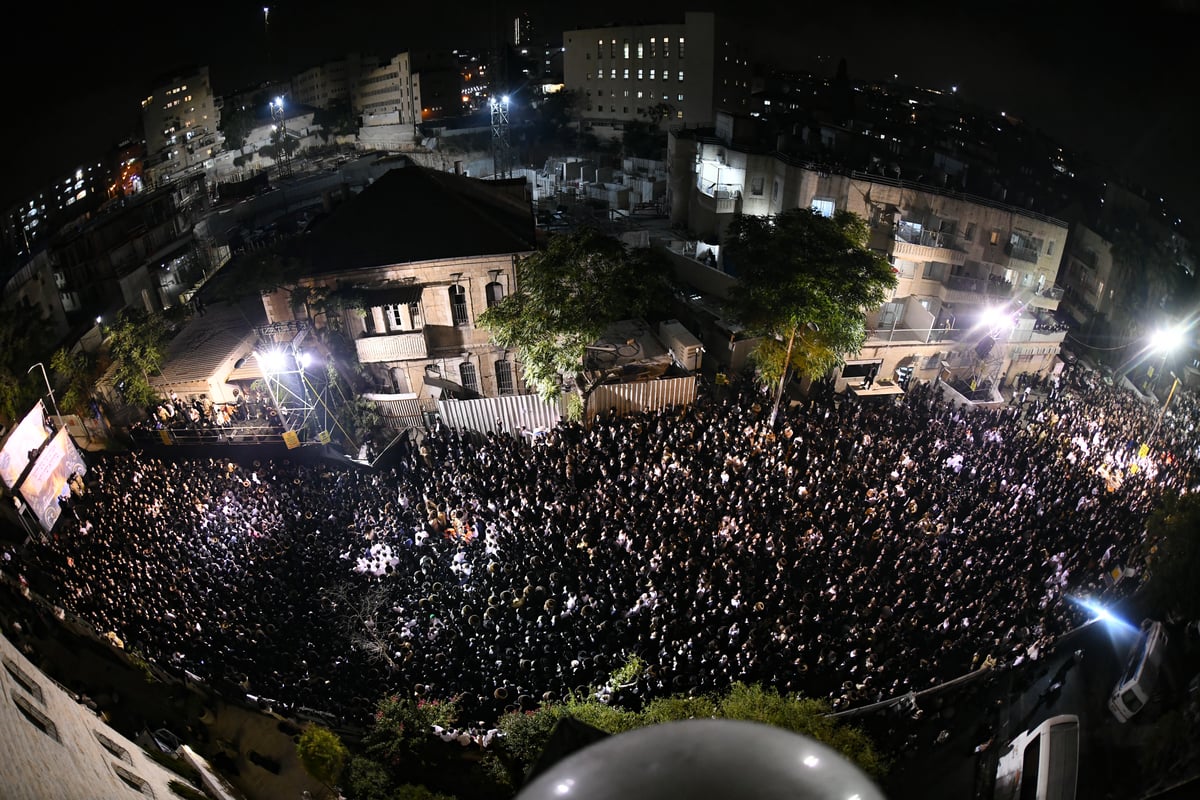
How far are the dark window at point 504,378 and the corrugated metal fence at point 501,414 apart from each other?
343cm

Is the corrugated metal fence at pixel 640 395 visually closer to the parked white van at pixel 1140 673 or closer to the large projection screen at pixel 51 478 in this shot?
the parked white van at pixel 1140 673

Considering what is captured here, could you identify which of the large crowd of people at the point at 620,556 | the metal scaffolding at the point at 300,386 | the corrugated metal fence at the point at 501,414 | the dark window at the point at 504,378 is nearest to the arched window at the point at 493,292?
the dark window at the point at 504,378

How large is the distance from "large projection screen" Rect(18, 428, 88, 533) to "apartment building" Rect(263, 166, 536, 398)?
6991 mm

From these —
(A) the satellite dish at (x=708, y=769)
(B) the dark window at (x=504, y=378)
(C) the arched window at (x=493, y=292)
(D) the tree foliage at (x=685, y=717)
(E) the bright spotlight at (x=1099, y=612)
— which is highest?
(A) the satellite dish at (x=708, y=769)

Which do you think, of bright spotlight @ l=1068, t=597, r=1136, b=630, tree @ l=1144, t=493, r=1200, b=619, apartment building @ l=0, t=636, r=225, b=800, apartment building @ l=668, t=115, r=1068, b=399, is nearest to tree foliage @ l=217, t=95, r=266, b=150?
apartment building @ l=668, t=115, r=1068, b=399

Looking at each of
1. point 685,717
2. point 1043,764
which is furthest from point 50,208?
point 1043,764

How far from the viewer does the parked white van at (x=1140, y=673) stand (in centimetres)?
1023

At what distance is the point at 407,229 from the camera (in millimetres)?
22391

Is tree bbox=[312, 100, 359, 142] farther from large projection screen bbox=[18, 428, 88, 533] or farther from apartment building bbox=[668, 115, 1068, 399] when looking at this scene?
large projection screen bbox=[18, 428, 88, 533]

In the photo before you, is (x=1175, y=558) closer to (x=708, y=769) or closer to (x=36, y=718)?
(x=708, y=769)

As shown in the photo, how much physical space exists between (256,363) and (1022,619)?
23.7m

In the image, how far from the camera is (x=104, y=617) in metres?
13.4

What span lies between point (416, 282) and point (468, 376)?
3.96m

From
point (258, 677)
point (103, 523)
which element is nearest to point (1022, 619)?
point (258, 677)
